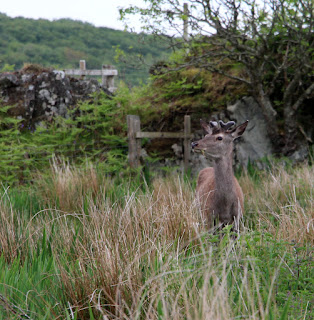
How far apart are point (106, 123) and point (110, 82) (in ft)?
16.0

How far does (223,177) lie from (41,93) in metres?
7.63

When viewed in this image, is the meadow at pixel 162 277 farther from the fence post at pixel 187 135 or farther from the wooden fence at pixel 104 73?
the wooden fence at pixel 104 73

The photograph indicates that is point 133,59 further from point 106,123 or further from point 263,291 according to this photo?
point 263,291

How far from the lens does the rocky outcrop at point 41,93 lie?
34.8 feet

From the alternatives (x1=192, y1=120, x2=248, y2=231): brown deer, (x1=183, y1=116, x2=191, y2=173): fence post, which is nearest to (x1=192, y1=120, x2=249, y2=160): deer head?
(x1=192, y1=120, x2=248, y2=231): brown deer

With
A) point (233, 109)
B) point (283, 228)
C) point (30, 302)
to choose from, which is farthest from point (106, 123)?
point (30, 302)

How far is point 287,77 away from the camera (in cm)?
860

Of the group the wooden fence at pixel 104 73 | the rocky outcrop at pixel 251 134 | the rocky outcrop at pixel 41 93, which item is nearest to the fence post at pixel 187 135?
the rocky outcrop at pixel 251 134

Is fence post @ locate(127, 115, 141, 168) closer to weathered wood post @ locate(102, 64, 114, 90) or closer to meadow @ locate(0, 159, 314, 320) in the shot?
meadow @ locate(0, 159, 314, 320)

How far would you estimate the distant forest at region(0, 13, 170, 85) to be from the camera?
104 feet

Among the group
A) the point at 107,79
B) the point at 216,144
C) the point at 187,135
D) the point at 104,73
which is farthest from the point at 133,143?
the point at 107,79

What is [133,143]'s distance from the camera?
8.21m

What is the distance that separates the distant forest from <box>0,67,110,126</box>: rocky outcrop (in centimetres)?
1928

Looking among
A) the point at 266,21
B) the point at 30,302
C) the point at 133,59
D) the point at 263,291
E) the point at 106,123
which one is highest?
the point at 266,21
